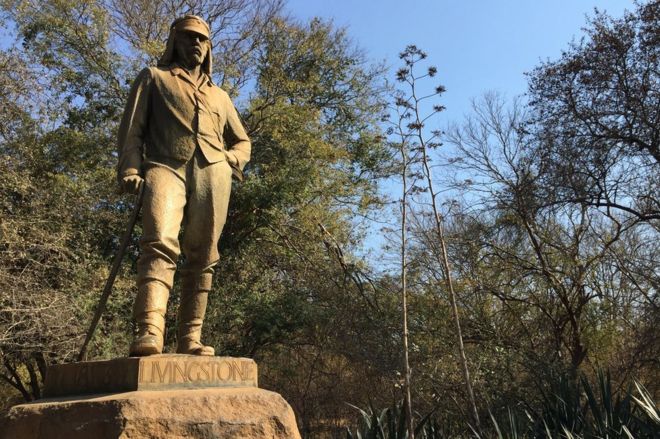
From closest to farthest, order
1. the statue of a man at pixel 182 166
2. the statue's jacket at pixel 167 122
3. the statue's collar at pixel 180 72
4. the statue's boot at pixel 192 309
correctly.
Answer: the statue of a man at pixel 182 166
the statue's boot at pixel 192 309
the statue's jacket at pixel 167 122
the statue's collar at pixel 180 72

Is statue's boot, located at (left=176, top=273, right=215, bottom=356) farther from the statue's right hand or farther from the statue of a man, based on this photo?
the statue's right hand

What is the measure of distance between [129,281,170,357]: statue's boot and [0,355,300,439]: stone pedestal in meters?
0.11

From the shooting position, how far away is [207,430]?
125 inches

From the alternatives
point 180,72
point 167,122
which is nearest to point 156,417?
point 167,122

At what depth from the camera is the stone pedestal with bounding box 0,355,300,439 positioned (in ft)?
9.87

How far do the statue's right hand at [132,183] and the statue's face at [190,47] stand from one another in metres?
0.97

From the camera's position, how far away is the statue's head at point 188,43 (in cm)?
428

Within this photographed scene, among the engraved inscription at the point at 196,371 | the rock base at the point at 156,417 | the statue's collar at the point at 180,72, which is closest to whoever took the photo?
the rock base at the point at 156,417

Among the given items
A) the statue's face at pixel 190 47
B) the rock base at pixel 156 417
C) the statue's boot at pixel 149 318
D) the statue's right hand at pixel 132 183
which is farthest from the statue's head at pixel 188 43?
the rock base at pixel 156 417

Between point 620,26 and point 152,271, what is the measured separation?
1066cm

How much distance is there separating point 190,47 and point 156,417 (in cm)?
247

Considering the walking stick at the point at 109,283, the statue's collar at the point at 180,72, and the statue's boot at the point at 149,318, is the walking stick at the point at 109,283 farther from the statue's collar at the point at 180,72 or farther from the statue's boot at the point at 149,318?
the statue's collar at the point at 180,72

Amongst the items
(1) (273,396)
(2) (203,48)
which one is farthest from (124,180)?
(1) (273,396)

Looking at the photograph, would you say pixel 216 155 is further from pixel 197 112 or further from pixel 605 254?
pixel 605 254
